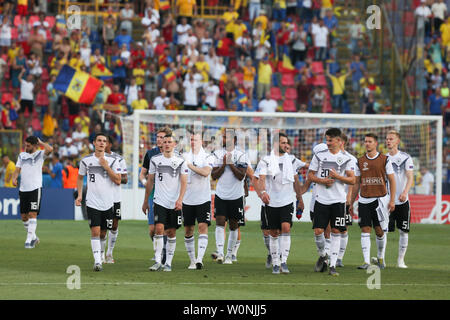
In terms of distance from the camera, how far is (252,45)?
33656 millimetres

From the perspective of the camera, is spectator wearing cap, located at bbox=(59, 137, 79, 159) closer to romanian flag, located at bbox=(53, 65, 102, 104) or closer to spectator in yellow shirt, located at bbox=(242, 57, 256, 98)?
romanian flag, located at bbox=(53, 65, 102, 104)

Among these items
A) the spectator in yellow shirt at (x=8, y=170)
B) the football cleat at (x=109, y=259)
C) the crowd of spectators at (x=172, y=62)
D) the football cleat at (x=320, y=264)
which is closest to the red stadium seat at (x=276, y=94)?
the crowd of spectators at (x=172, y=62)

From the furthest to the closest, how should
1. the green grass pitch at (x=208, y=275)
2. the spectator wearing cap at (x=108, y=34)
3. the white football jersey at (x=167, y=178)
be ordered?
1. the spectator wearing cap at (x=108, y=34)
2. the white football jersey at (x=167, y=178)
3. the green grass pitch at (x=208, y=275)

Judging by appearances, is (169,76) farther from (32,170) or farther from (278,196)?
(278,196)

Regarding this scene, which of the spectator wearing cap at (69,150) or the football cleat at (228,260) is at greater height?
the spectator wearing cap at (69,150)

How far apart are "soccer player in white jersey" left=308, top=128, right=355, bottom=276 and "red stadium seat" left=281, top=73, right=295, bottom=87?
61.5ft

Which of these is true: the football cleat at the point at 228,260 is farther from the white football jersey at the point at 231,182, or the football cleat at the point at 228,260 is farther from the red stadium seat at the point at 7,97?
the red stadium seat at the point at 7,97

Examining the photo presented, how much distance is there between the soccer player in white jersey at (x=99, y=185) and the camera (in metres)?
14.4

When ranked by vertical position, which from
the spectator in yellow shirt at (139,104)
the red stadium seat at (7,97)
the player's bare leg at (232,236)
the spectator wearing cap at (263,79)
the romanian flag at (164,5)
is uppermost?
the romanian flag at (164,5)

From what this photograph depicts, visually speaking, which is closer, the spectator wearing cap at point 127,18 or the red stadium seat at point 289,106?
the red stadium seat at point 289,106

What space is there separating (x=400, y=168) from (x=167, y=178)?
13.7ft

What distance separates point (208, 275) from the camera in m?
14.0

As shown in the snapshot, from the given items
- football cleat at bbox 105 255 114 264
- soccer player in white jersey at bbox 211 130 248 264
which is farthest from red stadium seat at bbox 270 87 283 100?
football cleat at bbox 105 255 114 264

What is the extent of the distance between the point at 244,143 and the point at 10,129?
7658 mm
